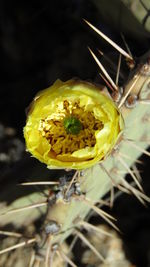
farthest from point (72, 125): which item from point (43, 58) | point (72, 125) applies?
point (43, 58)

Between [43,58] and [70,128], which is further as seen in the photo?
[43,58]

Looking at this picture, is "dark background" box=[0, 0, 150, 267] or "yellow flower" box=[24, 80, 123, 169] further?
"dark background" box=[0, 0, 150, 267]

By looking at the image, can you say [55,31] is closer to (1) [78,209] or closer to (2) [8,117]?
(2) [8,117]

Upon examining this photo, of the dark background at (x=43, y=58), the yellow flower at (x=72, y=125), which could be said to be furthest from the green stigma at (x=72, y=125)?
the dark background at (x=43, y=58)

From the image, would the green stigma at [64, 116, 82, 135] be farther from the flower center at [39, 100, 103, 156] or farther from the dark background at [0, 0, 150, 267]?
the dark background at [0, 0, 150, 267]

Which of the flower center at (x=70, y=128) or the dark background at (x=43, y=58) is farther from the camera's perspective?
the dark background at (x=43, y=58)

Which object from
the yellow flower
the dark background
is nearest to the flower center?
the yellow flower

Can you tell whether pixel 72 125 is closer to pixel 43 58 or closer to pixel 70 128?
pixel 70 128

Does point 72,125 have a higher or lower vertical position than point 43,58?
higher

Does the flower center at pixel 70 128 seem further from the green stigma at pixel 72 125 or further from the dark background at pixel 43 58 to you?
the dark background at pixel 43 58
